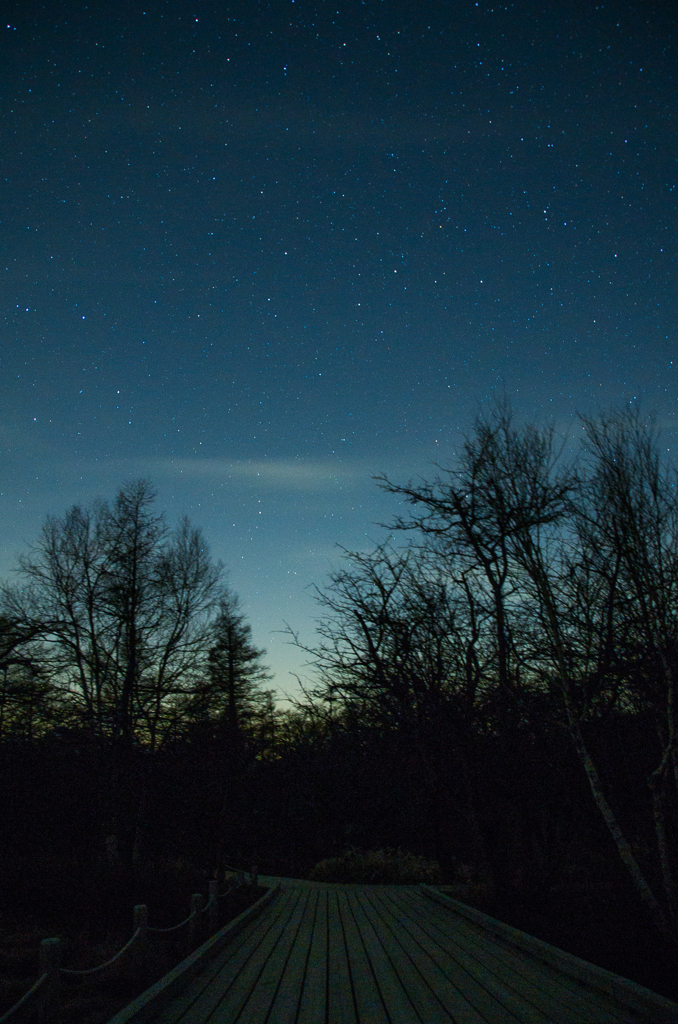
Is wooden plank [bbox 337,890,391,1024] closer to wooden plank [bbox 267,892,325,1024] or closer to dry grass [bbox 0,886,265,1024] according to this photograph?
wooden plank [bbox 267,892,325,1024]

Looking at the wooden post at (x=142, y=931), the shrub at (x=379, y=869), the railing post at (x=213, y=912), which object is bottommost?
the shrub at (x=379, y=869)

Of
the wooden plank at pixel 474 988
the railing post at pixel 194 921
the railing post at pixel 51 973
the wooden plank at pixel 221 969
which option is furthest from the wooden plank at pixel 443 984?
the railing post at pixel 51 973

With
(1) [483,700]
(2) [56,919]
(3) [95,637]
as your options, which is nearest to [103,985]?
(2) [56,919]

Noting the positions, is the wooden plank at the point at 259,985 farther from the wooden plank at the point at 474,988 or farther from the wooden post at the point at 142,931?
the wooden plank at the point at 474,988

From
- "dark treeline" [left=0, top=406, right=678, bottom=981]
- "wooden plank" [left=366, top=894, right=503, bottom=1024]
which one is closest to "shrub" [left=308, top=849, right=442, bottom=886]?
"dark treeline" [left=0, top=406, right=678, bottom=981]

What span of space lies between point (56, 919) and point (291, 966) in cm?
588

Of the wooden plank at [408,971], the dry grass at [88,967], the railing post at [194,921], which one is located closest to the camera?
the wooden plank at [408,971]

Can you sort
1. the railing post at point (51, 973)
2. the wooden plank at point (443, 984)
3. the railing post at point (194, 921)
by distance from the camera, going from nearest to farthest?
the railing post at point (51, 973) → the wooden plank at point (443, 984) → the railing post at point (194, 921)

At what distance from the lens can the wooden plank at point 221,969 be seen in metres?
5.76

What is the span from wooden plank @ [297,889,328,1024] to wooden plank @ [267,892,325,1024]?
0.18ft

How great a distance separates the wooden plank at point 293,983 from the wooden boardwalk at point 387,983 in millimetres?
10

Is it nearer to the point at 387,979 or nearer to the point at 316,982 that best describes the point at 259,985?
the point at 316,982

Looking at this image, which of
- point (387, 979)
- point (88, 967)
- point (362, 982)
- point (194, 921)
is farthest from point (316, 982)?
point (194, 921)

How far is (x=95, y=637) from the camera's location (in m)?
19.1
